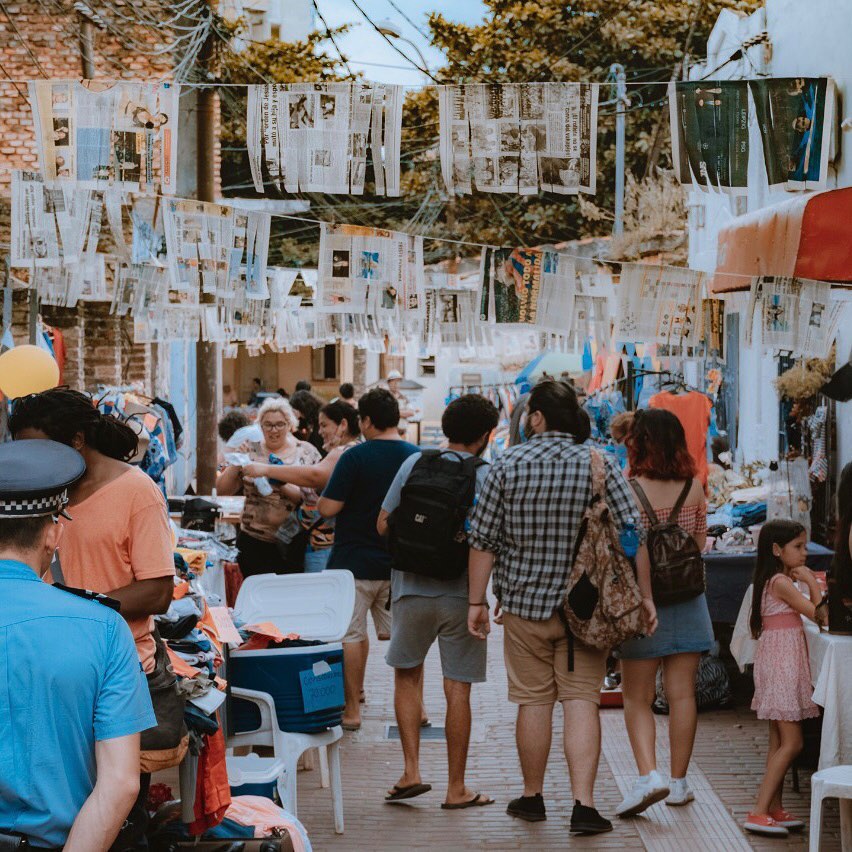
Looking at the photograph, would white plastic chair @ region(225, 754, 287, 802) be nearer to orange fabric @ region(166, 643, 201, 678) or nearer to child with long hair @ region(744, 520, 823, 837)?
orange fabric @ region(166, 643, 201, 678)

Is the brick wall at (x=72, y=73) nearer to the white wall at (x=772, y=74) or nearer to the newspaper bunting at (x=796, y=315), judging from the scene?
the white wall at (x=772, y=74)

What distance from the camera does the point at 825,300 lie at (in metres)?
7.97

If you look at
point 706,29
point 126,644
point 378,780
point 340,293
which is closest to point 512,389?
→ point 706,29

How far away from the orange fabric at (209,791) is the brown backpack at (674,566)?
110 inches

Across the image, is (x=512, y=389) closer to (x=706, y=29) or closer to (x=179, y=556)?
(x=706, y=29)

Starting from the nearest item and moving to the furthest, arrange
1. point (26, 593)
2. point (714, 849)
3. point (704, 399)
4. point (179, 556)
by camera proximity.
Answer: point (26, 593) → point (714, 849) → point (179, 556) → point (704, 399)

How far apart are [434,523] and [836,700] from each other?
6.76ft

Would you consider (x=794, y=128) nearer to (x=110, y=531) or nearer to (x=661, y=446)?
(x=661, y=446)

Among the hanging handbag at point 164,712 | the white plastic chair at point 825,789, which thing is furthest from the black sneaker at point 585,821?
the hanging handbag at point 164,712

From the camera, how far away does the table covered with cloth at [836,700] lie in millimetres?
5426

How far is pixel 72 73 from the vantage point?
48.9ft

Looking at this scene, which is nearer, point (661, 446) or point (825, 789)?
point (825, 789)

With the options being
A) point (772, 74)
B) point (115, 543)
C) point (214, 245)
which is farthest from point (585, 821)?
point (772, 74)

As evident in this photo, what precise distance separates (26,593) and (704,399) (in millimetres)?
10438
